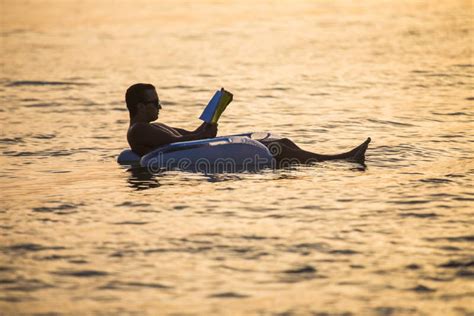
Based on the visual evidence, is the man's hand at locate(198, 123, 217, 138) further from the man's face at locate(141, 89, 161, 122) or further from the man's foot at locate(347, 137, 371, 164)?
the man's foot at locate(347, 137, 371, 164)

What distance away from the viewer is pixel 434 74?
2344 cm

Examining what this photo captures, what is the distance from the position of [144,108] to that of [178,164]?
842 millimetres

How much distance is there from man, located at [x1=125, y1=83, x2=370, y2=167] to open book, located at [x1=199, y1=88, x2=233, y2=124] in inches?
4.9

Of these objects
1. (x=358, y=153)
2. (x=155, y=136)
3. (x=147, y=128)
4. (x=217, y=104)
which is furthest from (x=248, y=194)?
(x=358, y=153)

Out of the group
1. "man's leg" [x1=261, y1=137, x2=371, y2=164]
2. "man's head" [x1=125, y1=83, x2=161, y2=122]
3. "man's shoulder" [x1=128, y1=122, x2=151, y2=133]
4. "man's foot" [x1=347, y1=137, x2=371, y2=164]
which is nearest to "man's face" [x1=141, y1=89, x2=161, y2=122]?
"man's head" [x1=125, y1=83, x2=161, y2=122]

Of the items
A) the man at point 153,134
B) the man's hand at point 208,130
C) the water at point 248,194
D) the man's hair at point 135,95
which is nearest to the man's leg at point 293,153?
the man at point 153,134

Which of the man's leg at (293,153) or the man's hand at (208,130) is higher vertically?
the man's hand at (208,130)

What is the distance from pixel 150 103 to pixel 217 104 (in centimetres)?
97

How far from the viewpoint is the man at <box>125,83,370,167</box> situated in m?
13.3

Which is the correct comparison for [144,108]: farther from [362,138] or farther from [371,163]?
[362,138]

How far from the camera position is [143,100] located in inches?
529

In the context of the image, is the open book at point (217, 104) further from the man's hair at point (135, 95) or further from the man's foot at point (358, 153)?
the man's foot at point (358, 153)

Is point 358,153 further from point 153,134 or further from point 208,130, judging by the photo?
point 153,134

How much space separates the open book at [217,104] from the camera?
12.9 m
